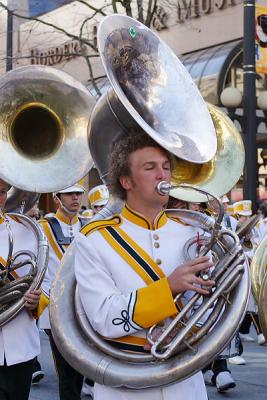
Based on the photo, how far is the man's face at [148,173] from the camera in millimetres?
2857

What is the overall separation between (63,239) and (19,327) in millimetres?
1982

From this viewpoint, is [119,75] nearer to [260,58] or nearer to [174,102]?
[174,102]

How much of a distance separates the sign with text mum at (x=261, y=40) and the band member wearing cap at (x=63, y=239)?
20.5ft

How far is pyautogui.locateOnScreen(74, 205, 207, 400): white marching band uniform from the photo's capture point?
271 centimetres

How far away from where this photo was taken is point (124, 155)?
2.95 meters

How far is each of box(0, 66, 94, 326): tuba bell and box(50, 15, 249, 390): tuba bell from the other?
92 cm

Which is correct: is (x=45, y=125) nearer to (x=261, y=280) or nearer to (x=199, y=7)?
(x=261, y=280)

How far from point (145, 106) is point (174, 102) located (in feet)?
0.43

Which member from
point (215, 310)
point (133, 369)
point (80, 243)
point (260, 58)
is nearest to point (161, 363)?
point (133, 369)

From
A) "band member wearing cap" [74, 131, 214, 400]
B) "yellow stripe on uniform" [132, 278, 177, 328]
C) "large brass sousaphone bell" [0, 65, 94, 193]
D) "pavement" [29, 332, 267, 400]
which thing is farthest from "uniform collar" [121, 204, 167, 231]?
"pavement" [29, 332, 267, 400]

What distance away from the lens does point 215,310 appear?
2.81 metres

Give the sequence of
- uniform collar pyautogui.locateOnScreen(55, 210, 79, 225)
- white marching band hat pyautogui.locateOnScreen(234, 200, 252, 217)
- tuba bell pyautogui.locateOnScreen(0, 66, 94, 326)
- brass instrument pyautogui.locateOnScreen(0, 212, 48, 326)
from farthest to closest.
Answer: white marching band hat pyautogui.locateOnScreen(234, 200, 252, 217)
uniform collar pyautogui.locateOnScreen(55, 210, 79, 225)
tuba bell pyautogui.locateOnScreen(0, 66, 94, 326)
brass instrument pyautogui.locateOnScreen(0, 212, 48, 326)

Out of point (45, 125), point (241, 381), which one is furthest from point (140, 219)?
point (241, 381)

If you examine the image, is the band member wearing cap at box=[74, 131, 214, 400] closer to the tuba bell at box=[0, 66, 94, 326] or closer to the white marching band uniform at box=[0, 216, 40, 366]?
the white marching band uniform at box=[0, 216, 40, 366]
